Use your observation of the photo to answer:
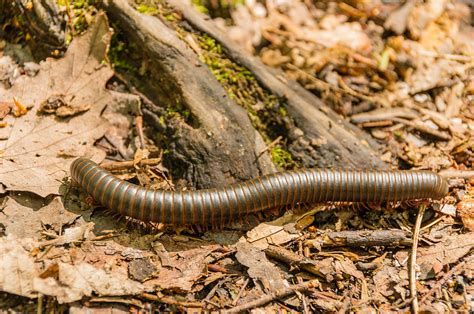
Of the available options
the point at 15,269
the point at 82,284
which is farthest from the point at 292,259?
the point at 15,269

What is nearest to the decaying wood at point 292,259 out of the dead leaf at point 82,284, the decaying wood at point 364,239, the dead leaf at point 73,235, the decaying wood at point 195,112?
the decaying wood at point 364,239

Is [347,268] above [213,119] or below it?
below

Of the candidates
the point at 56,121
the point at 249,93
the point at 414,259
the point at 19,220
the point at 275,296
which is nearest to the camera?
the point at 275,296

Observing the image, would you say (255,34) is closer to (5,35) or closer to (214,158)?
(214,158)

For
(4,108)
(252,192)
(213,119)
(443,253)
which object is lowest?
(443,253)

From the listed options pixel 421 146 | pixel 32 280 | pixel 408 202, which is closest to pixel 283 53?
pixel 421 146

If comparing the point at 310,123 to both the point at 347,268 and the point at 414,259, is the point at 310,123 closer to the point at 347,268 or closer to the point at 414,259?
the point at 347,268

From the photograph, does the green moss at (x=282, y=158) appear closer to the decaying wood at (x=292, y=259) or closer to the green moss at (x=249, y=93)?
the green moss at (x=249, y=93)
